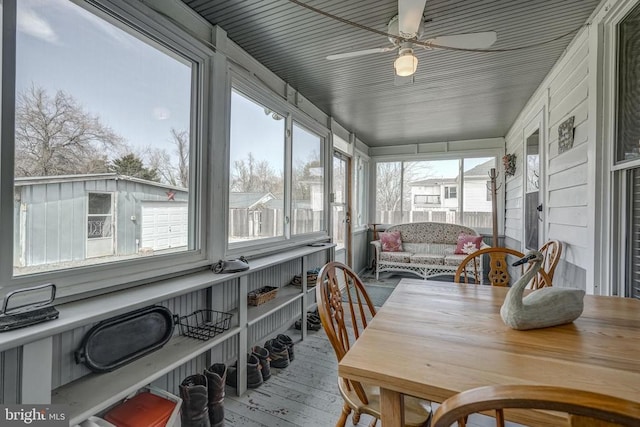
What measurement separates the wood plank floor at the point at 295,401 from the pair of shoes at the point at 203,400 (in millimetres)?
109

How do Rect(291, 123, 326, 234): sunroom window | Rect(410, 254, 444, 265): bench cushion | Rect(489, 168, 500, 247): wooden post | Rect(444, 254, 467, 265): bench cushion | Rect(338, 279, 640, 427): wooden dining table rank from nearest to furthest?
Rect(338, 279, 640, 427): wooden dining table < Rect(291, 123, 326, 234): sunroom window < Rect(444, 254, 467, 265): bench cushion < Rect(410, 254, 444, 265): bench cushion < Rect(489, 168, 500, 247): wooden post

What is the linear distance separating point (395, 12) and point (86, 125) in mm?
1854

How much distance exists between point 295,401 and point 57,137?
74.9 inches

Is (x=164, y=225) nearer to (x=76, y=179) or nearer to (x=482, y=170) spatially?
(x=76, y=179)

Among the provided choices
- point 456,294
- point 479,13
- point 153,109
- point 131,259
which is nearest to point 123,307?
point 131,259

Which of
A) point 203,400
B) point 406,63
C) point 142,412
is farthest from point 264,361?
point 406,63

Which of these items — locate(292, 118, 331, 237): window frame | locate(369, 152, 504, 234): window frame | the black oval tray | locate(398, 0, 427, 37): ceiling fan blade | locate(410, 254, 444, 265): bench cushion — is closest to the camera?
the black oval tray

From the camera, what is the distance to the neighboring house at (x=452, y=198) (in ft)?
17.5

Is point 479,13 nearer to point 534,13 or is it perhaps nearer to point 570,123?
point 534,13

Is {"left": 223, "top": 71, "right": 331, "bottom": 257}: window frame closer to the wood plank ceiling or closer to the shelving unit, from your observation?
the wood plank ceiling

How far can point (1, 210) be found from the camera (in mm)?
1084

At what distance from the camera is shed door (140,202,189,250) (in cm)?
163

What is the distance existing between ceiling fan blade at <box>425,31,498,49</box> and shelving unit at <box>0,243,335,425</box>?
191 centimetres

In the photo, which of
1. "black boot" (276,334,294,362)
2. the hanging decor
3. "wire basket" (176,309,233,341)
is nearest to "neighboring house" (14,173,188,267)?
"wire basket" (176,309,233,341)
